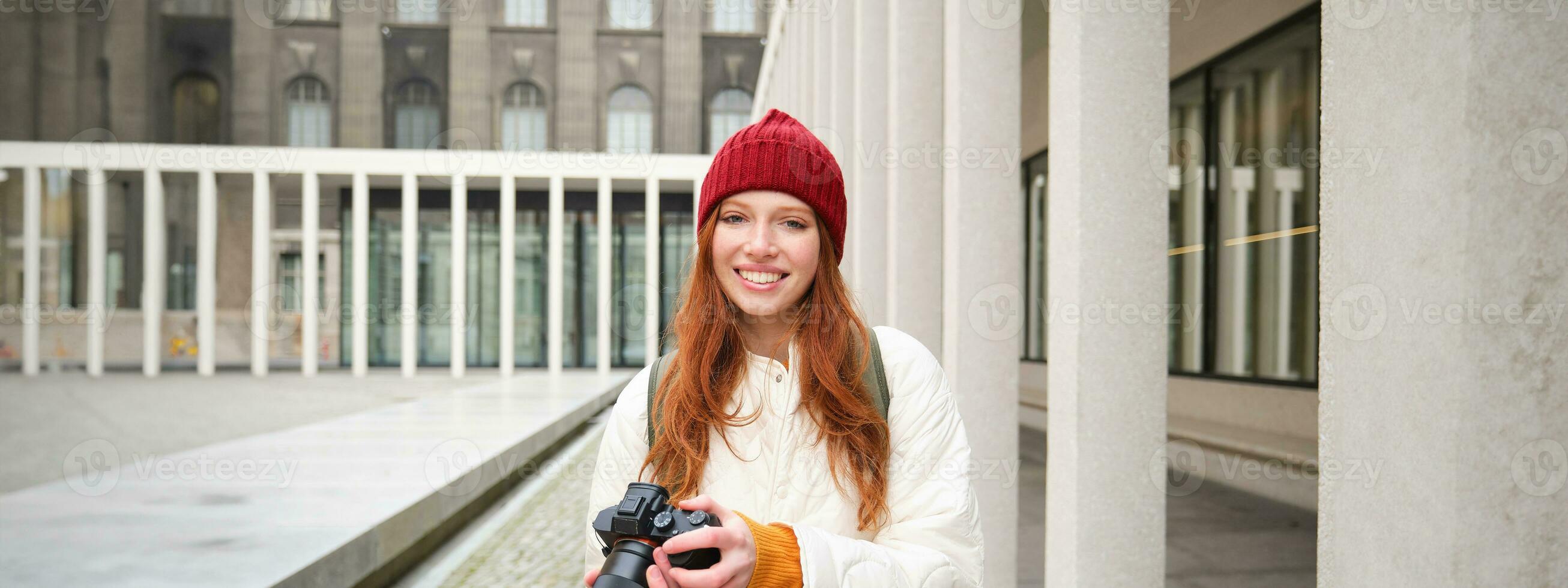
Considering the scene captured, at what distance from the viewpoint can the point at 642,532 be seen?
51.3 inches

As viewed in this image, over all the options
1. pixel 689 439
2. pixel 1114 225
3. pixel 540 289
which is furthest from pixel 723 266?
pixel 540 289

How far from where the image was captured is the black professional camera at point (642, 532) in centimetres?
127

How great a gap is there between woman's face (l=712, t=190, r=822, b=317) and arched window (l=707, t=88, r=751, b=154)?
1061 inches

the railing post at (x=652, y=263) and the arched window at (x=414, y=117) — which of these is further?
the arched window at (x=414, y=117)

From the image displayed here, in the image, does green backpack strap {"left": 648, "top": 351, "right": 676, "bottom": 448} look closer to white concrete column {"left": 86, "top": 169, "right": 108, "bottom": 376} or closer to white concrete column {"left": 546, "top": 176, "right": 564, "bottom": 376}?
white concrete column {"left": 546, "top": 176, "right": 564, "bottom": 376}

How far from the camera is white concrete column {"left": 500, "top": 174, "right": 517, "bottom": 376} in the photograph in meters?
20.8

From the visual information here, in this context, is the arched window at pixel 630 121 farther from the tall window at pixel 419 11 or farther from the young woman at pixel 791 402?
the young woman at pixel 791 402

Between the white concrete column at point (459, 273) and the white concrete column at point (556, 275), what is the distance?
1992 mm

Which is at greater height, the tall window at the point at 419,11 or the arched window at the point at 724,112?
the tall window at the point at 419,11

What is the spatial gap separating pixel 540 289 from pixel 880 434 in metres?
22.9

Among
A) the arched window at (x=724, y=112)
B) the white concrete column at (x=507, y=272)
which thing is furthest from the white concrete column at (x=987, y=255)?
the arched window at (x=724, y=112)

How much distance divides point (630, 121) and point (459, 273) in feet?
30.6

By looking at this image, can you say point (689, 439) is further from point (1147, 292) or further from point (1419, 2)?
point (1147, 292)

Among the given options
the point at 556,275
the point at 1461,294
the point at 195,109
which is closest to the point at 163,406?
the point at 556,275
